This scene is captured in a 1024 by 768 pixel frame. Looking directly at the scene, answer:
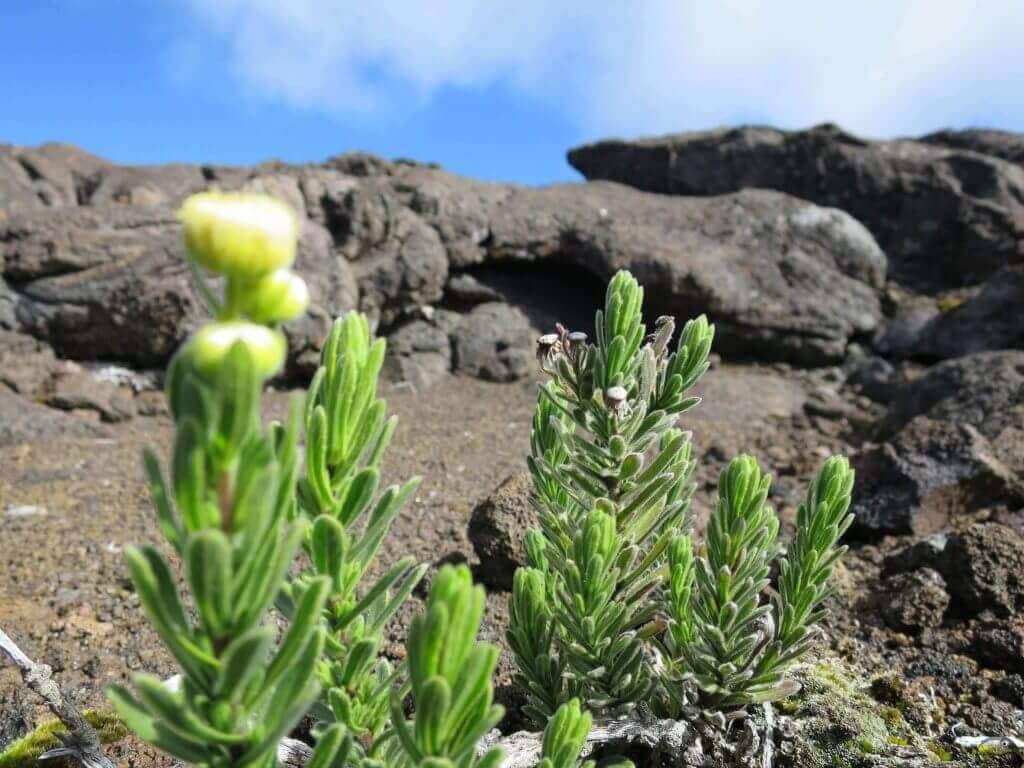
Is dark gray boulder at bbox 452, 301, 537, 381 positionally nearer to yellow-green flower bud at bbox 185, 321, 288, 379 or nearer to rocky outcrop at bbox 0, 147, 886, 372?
rocky outcrop at bbox 0, 147, 886, 372

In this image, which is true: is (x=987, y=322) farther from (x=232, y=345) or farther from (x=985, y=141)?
(x=232, y=345)

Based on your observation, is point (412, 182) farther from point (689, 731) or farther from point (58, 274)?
point (689, 731)

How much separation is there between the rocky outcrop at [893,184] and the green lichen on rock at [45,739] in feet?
37.5

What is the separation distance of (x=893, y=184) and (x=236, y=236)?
1304 cm

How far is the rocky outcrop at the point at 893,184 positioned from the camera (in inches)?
437

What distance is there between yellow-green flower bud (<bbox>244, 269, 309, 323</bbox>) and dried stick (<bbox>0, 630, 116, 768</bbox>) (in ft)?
4.08

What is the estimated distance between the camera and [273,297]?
87 centimetres

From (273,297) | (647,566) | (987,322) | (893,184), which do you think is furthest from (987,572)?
(893,184)

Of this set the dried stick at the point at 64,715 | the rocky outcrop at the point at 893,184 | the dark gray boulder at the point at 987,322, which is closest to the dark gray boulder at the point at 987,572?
the dried stick at the point at 64,715

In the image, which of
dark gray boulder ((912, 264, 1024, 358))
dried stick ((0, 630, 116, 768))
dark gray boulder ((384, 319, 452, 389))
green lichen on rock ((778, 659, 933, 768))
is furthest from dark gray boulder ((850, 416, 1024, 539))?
dark gray boulder ((384, 319, 452, 389))

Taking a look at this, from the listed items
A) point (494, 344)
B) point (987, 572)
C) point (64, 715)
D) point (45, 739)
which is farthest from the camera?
point (494, 344)

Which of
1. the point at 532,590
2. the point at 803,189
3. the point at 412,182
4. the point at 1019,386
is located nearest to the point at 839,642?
the point at 532,590

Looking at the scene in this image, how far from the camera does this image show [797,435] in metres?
6.72

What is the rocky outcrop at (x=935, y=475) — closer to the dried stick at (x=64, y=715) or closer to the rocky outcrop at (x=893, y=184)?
the dried stick at (x=64, y=715)
